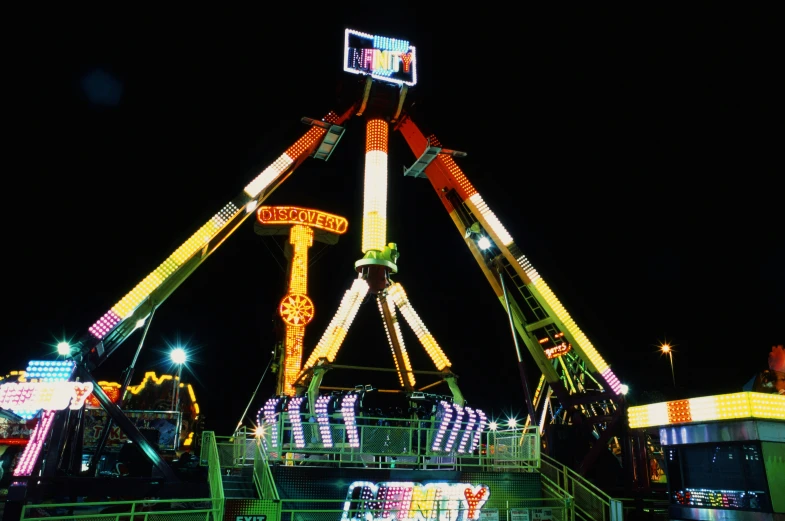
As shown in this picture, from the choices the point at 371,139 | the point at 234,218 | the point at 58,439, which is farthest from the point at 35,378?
the point at 371,139

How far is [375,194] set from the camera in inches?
885

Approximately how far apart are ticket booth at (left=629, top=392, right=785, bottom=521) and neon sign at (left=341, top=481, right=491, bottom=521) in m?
4.89

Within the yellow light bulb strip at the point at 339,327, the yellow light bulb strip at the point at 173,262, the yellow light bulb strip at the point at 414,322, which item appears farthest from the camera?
the yellow light bulb strip at the point at 414,322

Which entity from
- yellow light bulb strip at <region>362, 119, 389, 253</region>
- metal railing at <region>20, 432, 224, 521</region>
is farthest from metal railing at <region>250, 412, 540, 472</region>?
yellow light bulb strip at <region>362, 119, 389, 253</region>

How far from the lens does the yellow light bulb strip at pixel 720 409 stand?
40.7 ft

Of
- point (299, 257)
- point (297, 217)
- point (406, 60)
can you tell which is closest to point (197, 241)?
point (406, 60)

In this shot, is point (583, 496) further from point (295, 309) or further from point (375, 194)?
point (295, 309)

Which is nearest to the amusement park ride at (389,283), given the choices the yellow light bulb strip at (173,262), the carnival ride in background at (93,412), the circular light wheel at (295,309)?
the yellow light bulb strip at (173,262)

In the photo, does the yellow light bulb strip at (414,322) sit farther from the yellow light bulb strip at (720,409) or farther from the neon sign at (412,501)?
the yellow light bulb strip at (720,409)

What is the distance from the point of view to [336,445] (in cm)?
1708

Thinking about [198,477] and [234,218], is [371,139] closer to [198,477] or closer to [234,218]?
[234,218]

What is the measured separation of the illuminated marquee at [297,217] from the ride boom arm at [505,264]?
35.2ft

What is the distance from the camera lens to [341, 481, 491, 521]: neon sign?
15141 mm

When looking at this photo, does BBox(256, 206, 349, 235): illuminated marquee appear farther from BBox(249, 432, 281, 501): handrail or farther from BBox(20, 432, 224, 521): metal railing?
BBox(249, 432, 281, 501): handrail
